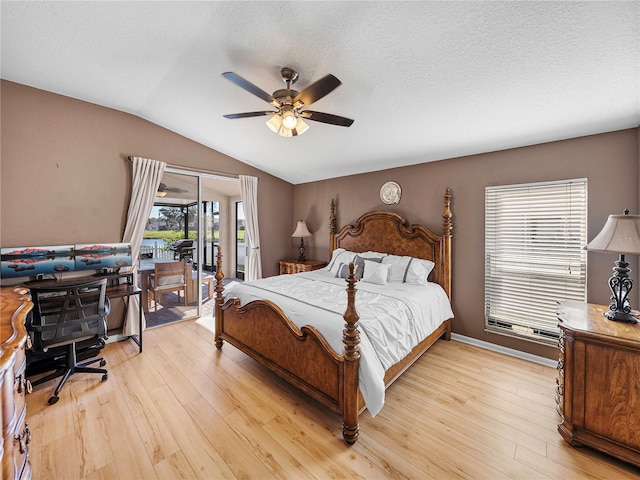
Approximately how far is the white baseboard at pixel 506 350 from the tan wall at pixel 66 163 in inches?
184

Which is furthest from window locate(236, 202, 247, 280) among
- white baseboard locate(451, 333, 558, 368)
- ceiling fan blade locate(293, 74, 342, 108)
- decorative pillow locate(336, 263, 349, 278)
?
white baseboard locate(451, 333, 558, 368)

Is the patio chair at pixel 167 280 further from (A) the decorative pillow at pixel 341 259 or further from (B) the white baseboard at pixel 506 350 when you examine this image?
(B) the white baseboard at pixel 506 350

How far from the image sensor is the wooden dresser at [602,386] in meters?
1.62

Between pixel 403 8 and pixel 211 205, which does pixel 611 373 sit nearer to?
pixel 403 8

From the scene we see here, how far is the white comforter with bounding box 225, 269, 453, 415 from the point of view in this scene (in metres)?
1.93

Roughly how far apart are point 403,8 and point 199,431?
3132 mm

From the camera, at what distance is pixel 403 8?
1.61m

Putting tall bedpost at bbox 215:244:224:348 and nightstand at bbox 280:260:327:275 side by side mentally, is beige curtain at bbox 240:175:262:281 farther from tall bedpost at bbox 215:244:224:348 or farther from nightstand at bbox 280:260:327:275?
tall bedpost at bbox 215:244:224:348

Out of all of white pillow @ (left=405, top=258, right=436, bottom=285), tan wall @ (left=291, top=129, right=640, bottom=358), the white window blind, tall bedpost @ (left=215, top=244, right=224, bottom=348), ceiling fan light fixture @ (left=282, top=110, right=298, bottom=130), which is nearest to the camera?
ceiling fan light fixture @ (left=282, top=110, right=298, bottom=130)

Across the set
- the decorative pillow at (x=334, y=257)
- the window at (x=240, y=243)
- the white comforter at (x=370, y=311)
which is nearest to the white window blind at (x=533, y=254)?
the white comforter at (x=370, y=311)

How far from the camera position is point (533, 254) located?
2955 millimetres

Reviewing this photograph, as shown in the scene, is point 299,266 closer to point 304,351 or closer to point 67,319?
point 304,351

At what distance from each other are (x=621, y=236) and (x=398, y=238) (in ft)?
7.54

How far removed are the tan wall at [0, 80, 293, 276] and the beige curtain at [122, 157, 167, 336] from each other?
0.36 ft
